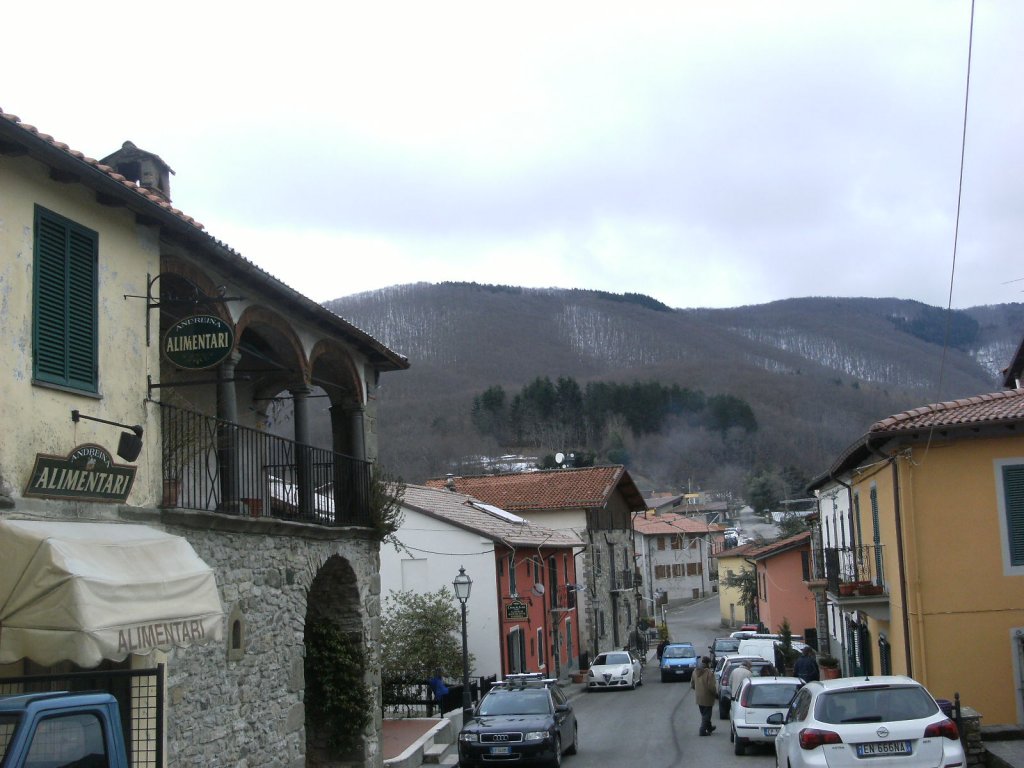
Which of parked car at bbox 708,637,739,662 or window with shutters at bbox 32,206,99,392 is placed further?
parked car at bbox 708,637,739,662

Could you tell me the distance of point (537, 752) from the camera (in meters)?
17.8

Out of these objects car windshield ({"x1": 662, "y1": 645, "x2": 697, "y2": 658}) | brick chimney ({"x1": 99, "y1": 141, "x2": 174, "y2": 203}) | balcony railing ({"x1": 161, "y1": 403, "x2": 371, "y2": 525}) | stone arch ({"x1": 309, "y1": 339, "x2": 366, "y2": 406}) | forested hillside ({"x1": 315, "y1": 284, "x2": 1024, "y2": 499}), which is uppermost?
forested hillside ({"x1": 315, "y1": 284, "x2": 1024, "y2": 499})

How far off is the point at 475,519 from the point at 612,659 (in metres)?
7.71

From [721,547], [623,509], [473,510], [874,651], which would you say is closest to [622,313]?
[721,547]

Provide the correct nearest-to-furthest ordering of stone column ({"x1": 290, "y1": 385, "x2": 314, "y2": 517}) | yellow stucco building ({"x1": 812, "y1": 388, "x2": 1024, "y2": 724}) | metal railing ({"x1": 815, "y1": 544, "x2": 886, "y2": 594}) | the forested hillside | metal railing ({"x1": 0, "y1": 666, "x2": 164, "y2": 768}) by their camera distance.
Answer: metal railing ({"x1": 0, "y1": 666, "x2": 164, "y2": 768})
stone column ({"x1": 290, "y1": 385, "x2": 314, "y2": 517})
yellow stucco building ({"x1": 812, "y1": 388, "x2": 1024, "y2": 724})
metal railing ({"x1": 815, "y1": 544, "x2": 886, "y2": 594})
the forested hillside

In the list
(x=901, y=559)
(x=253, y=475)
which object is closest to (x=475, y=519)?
(x=901, y=559)

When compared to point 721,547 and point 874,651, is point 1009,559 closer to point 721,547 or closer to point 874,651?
point 874,651

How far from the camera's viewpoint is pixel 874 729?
35.9 ft

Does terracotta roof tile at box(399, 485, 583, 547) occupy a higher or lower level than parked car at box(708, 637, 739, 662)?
higher

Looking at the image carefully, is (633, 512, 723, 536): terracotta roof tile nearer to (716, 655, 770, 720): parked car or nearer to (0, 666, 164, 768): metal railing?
(716, 655, 770, 720): parked car

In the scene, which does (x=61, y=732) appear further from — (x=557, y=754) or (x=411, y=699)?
(x=411, y=699)

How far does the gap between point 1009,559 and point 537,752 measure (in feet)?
28.9

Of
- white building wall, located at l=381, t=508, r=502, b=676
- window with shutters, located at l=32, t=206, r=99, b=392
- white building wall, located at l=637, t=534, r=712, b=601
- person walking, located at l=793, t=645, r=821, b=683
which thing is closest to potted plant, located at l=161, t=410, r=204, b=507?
window with shutters, located at l=32, t=206, r=99, b=392

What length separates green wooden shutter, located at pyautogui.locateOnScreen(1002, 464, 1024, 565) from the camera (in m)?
18.2
